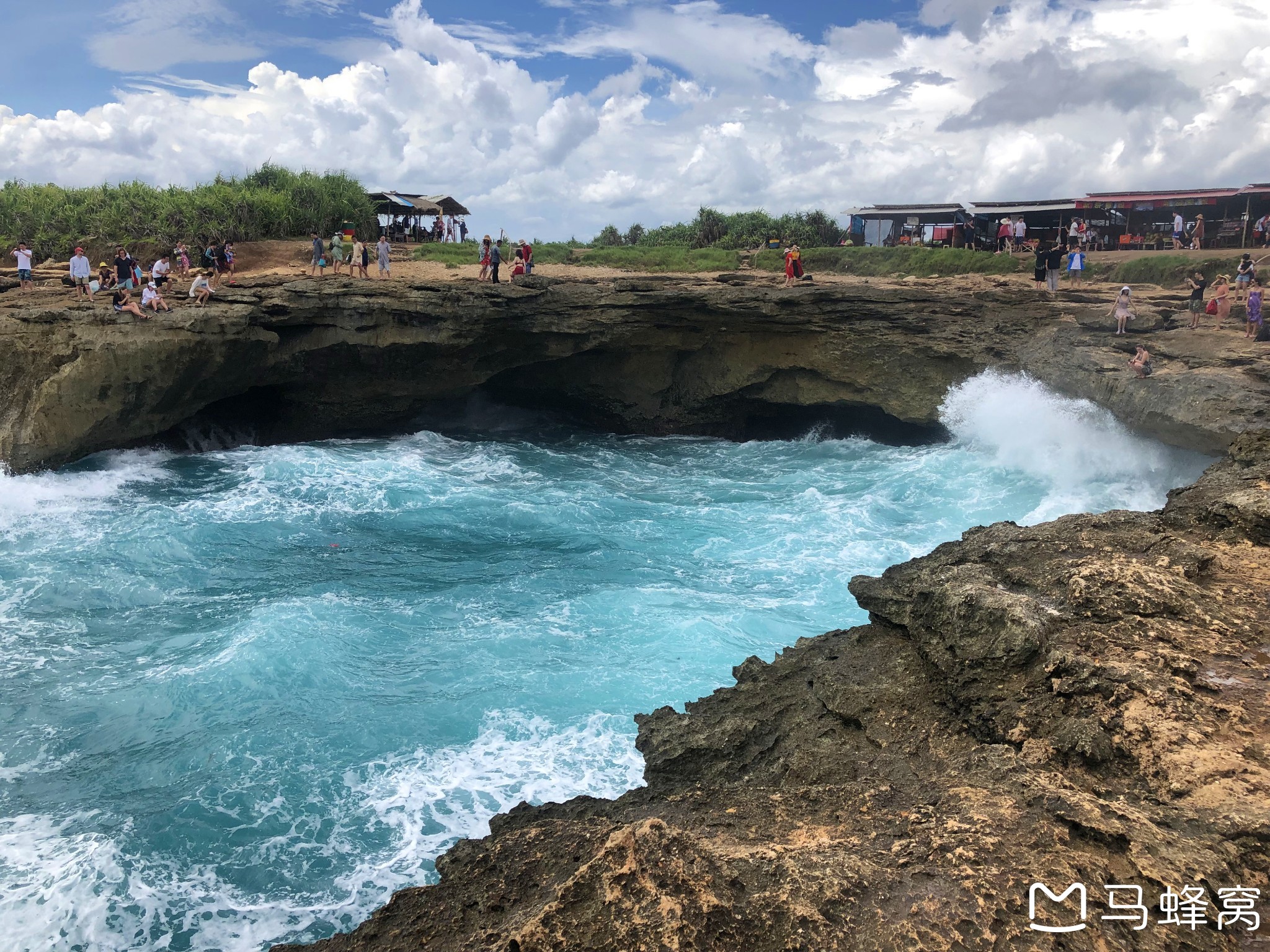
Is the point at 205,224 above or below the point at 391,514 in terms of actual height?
above

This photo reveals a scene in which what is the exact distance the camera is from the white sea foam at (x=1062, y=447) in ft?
47.2

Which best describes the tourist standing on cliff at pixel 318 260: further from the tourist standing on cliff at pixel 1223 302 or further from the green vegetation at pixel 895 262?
the tourist standing on cliff at pixel 1223 302

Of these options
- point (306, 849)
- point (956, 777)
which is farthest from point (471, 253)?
point (956, 777)

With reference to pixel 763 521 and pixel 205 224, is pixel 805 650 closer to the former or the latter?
Answer: pixel 763 521

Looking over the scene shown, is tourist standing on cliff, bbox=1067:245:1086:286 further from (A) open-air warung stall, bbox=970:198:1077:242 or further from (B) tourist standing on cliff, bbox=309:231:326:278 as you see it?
(B) tourist standing on cliff, bbox=309:231:326:278

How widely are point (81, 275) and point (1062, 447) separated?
19815mm

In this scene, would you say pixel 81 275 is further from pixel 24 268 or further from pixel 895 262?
pixel 895 262

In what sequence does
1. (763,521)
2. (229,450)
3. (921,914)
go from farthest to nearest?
1. (229,450)
2. (763,521)
3. (921,914)

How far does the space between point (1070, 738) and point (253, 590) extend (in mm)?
10476

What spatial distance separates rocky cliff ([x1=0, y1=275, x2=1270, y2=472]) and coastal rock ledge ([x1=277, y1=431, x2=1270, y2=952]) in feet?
32.4

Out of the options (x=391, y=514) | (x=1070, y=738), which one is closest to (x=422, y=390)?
(x=391, y=514)

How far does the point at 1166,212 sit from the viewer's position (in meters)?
23.9

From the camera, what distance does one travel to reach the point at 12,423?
52.1 ft

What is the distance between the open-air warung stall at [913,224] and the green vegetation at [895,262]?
58.3 inches
